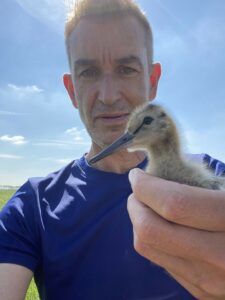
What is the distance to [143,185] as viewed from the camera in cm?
243

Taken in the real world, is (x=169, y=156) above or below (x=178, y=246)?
above

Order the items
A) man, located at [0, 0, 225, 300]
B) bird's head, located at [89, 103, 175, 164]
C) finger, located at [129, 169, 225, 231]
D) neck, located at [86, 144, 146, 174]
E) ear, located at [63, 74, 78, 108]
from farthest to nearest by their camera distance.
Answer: ear, located at [63, 74, 78, 108] < neck, located at [86, 144, 146, 174] < man, located at [0, 0, 225, 300] < bird's head, located at [89, 103, 175, 164] < finger, located at [129, 169, 225, 231]

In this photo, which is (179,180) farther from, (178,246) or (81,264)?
(81,264)

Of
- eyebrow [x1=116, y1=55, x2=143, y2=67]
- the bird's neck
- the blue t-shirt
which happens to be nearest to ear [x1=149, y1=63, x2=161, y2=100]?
eyebrow [x1=116, y1=55, x2=143, y2=67]

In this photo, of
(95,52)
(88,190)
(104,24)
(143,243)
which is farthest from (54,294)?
(104,24)

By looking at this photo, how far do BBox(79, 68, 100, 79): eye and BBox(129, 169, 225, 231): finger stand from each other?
203 centimetres

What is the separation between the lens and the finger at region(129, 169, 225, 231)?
2.20 m

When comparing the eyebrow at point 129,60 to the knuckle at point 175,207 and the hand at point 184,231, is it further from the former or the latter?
the knuckle at point 175,207

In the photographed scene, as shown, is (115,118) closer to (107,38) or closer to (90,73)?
(90,73)

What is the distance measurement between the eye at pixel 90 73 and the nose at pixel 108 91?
0.13 meters

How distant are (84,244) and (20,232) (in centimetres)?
62

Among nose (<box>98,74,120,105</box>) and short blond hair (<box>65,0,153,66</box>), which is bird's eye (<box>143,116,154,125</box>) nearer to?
nose (<box>98,74,120,105</box>)

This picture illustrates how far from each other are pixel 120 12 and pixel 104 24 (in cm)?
26

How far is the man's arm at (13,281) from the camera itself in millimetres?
3411
